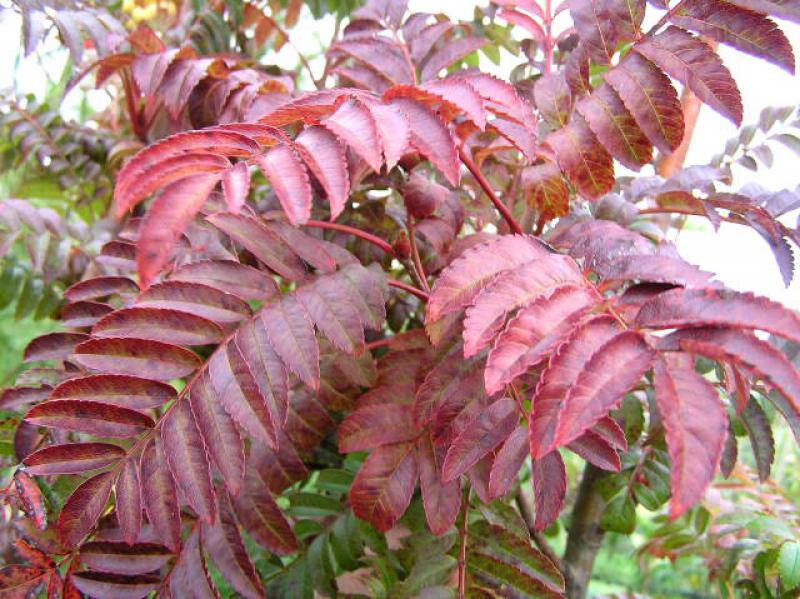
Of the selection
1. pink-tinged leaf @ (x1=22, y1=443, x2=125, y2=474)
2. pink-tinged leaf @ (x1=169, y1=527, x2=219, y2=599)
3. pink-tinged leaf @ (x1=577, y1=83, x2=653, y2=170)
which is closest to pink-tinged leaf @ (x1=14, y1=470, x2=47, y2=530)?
pink-tinged leaf @ (x1=22, y1=443, x2=125, y2=474)

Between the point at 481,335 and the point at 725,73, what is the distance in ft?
1.15

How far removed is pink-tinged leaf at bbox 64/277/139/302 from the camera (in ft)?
2.23

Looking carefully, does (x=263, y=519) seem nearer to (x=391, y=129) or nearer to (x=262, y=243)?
(x=262, y=243)

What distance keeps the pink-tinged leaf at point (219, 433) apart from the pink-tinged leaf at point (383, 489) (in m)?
0.14

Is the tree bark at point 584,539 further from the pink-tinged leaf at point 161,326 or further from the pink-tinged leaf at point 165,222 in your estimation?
the pink-tinged leaf at point 165,222

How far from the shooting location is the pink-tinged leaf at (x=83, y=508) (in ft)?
1.65

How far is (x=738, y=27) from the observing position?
57 centimetres

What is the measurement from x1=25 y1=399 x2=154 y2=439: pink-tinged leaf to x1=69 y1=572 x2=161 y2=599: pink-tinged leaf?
0.13 m

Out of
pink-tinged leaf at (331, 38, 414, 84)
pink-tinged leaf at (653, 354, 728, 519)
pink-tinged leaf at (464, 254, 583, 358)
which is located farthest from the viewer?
pink-tinged leaf at (331, 38, 414, 84)

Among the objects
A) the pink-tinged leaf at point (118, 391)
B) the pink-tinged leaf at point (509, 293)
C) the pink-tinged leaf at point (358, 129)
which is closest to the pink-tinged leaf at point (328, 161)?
the pink-tinged leaf at point (358, 129)

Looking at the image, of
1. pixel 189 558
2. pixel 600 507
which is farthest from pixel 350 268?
pixel 600 507

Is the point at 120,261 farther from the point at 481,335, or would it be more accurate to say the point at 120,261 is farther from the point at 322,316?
the point at 481,335

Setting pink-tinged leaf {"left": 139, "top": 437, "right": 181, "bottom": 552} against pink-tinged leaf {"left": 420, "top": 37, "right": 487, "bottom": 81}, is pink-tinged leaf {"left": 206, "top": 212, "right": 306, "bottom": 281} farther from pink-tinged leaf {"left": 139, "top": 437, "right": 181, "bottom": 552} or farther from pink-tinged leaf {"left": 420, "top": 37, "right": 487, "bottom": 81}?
pink-tinged leaf {"left": 420, "top": 37, "right": 487, "bottom": 81}

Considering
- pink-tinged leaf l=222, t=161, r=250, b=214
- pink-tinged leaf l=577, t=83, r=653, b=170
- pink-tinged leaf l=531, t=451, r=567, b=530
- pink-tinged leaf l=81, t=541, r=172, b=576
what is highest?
pink-tinged leaf l=577, t=83, r=653, b=170
